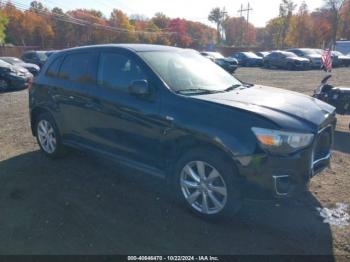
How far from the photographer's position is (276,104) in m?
3.78

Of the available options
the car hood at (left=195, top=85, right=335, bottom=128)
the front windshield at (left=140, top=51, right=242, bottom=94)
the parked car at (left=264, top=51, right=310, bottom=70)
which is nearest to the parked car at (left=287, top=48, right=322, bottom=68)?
the parked car at (left=264, top=51, right=310, bottom=70)

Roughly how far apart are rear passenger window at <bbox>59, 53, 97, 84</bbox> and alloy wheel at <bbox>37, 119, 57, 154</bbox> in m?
0.87

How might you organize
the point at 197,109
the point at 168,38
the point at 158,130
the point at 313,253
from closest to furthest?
the point at 313,253 → the point at 197,109 → the point at 158,130 → the point at 168,38

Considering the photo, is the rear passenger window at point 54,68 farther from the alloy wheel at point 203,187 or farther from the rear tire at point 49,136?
the alloy wheel at point 203,187

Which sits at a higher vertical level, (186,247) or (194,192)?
(194,192)

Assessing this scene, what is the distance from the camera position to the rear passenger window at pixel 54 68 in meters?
5.41

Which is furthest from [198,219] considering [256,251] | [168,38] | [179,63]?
[168,38]

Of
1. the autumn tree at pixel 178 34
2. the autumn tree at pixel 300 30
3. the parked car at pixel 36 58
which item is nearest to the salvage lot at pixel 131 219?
the parked car at pixel 36 58

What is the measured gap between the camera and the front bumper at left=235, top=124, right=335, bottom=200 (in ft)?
10.9

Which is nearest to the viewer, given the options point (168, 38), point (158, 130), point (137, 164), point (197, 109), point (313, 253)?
point (313, 253)

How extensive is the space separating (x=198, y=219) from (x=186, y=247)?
0.54m

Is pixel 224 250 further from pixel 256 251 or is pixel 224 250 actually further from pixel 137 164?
pixel 137 164

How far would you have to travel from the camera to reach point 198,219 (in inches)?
150

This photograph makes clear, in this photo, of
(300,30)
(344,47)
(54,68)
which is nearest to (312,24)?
(300,30)
